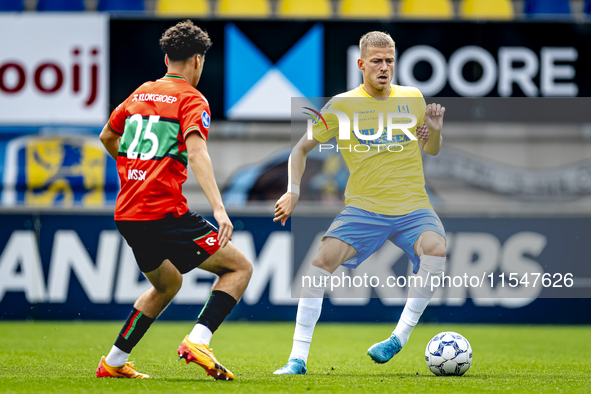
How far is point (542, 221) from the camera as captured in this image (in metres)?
9.09

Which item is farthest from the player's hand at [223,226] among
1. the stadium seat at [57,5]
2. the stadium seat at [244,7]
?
the stadium seat at [57,5]

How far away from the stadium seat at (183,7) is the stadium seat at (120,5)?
29 cm

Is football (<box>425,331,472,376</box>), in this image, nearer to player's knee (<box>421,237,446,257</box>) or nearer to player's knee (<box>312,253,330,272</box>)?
player's knee (<box>421,237,446,257</box>)

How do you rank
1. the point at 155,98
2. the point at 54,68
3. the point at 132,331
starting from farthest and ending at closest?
the point at 54,68, the point at 132,331, the point at 155,98

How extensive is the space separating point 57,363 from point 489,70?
25.2 feet

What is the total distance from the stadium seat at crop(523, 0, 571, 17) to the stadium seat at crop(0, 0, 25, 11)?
777cm

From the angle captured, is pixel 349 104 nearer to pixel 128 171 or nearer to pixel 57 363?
pixel 128 171

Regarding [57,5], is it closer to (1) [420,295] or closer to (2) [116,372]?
(2) [116,372]

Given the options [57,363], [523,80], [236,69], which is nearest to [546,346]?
[57,363]

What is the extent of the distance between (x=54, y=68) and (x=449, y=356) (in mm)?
8143

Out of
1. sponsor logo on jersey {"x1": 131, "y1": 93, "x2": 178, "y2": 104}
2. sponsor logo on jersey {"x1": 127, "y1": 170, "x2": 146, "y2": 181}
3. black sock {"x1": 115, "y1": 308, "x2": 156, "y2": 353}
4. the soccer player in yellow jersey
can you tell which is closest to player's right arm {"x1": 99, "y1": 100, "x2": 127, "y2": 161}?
sponsor logo on jersey {"x1": 131, "y1": 93, "x2": 178, "y2": 104}

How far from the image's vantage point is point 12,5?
444 inches

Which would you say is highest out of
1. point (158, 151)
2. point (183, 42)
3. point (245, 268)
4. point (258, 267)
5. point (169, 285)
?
point (183, 42)

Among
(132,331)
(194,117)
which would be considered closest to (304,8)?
(194,117)
